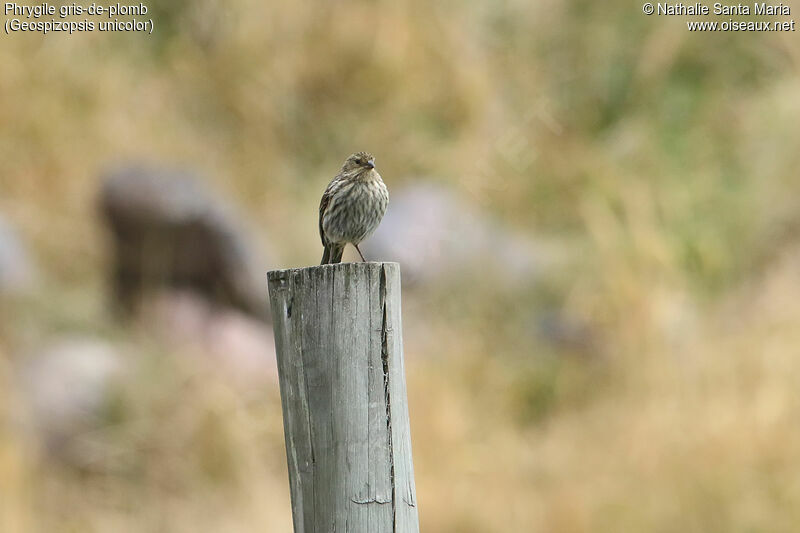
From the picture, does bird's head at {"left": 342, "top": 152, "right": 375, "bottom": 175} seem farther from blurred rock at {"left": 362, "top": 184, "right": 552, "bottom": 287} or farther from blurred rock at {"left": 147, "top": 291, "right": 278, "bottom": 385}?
blurred rock at {"left": 362, "top": 184, "right": 552, "bottom": 287}

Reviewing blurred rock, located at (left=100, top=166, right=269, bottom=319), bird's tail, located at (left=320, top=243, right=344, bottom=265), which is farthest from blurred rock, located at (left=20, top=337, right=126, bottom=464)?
bird's tail, located at (left=320, top=243, right=344, bottom=265)

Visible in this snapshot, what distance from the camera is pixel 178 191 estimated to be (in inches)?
A: 355

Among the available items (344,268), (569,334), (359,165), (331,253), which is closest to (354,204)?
(359,165)

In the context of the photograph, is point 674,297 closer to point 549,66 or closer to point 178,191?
point 178,191

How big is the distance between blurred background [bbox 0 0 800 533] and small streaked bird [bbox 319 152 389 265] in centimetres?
308

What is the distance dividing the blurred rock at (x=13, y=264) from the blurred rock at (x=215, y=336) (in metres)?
1.23

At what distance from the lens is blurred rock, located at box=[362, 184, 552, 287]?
9.89 m

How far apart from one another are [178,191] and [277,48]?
457cm

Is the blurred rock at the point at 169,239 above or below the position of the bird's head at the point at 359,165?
above

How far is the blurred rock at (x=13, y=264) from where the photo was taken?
930 centimetres

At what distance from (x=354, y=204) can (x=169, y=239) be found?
4852 mm

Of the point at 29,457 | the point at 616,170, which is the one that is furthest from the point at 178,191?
the point at 616,170

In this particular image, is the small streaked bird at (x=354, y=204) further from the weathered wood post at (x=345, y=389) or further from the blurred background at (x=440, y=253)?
the blurred background at (x=440, y=253)

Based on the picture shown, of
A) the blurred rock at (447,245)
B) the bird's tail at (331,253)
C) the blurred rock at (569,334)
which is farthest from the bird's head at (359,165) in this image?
the blurred rock at (569,334)
